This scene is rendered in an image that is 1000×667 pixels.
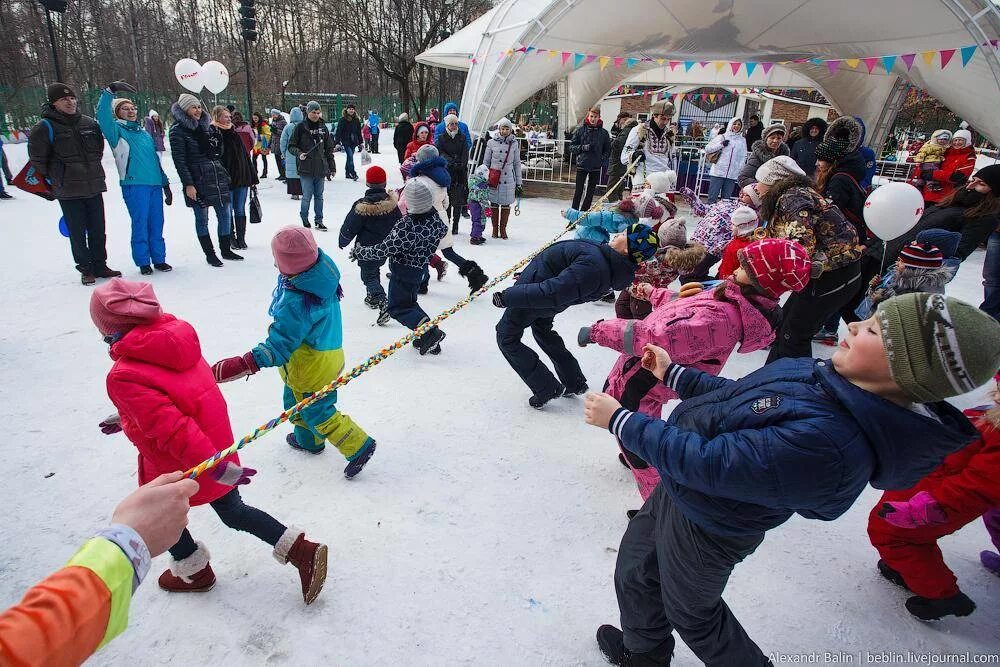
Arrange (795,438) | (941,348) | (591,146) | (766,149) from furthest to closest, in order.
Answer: (591,146)
(766,149)
(795,438)
(941,348)

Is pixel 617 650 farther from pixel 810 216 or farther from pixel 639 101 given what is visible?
pixel 639 101

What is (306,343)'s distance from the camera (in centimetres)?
274

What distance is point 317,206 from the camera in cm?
852

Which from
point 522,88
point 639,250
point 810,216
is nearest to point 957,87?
point 522,88

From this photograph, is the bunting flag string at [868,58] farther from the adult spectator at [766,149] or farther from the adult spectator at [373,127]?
the adult spectator at [373,127]

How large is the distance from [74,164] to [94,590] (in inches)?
225

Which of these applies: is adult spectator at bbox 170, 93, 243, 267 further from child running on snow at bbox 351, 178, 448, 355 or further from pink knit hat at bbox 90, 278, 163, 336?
pink knit hat at bbox 90, 278, 163, 336

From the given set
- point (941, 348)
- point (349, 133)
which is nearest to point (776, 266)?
point (941, 348)

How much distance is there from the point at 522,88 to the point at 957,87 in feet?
24.4

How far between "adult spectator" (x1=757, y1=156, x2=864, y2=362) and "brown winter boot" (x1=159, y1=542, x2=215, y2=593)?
3699 mm

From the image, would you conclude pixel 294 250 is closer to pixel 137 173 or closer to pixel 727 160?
pixel 137 173

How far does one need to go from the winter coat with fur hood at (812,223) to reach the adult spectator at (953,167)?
4772 millimetres

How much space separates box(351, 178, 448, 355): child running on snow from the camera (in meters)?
4.41

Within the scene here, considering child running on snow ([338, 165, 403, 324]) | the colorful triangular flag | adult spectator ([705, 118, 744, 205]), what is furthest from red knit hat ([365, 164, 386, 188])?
the colorful triangular flag
